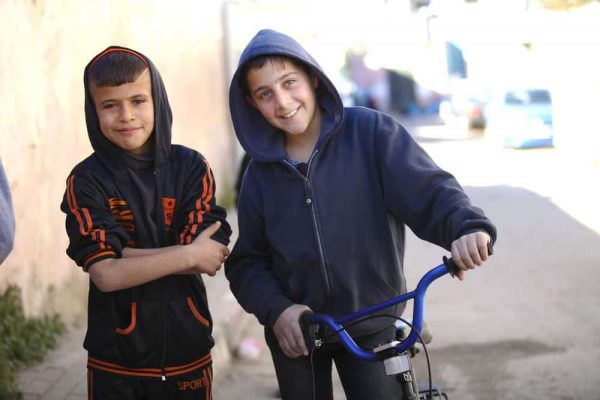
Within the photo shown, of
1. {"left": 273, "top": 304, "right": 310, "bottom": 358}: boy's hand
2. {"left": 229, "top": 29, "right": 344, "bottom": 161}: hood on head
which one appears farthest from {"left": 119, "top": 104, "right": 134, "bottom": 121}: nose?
{"left": 273, "top": 304, "right": 310, "bottom": 358}: boy's hand

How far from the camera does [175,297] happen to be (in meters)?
2.81

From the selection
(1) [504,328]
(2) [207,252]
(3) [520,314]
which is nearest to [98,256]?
(2) [207,252]

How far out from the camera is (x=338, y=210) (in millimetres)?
2678

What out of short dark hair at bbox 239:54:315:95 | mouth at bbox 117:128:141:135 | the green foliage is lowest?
the green foliage

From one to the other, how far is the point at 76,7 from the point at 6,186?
163 inches

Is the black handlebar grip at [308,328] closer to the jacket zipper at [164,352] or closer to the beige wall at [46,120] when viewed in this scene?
the jacket zipper at [164,352]

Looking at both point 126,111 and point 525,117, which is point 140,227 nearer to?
point 126,111

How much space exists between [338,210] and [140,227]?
647 millimetres

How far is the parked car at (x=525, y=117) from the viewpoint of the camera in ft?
61.4

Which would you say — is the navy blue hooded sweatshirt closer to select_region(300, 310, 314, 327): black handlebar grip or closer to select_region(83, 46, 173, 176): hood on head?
select_region(300, 310, 314, 327): black handlebar grip

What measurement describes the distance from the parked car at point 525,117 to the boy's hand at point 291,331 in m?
16.7

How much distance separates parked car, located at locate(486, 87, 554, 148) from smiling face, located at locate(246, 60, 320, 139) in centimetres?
1644

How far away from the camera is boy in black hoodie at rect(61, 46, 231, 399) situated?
8.94 feet

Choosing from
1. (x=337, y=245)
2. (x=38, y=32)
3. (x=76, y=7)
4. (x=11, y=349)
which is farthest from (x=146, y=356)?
(x=76, y=7)
